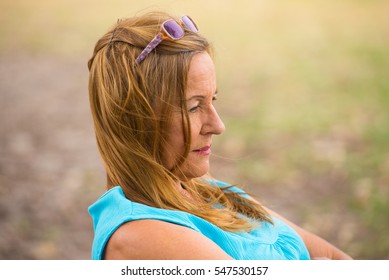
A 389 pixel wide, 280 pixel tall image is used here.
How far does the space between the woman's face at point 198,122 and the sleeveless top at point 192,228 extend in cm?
15

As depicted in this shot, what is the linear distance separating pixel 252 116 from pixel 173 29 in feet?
10.1

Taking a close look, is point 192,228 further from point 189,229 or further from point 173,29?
point 173,29

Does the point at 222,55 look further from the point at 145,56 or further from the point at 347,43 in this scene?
the point at 145,56

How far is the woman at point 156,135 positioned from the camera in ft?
4.52

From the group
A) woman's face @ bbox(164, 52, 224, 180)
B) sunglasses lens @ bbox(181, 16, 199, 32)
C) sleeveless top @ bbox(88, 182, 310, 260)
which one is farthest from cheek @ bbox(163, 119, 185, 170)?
sunglasses lens @ bbox(181, 16, 199, 32)

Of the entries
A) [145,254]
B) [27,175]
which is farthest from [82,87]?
[145,254]

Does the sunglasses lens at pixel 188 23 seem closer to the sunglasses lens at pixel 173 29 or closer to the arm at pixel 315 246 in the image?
the sunglasses lens at pixel 173 29

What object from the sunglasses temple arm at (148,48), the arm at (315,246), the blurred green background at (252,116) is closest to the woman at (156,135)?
the sunglasses temple arm at (148,48)

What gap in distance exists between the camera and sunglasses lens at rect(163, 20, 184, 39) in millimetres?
1459

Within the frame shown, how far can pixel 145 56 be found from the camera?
1.43m

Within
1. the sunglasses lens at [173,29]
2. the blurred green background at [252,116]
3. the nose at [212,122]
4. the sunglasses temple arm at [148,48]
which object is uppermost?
the sunglasses lens at [173,29]

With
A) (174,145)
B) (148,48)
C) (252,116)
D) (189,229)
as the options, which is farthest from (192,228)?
(252,116)

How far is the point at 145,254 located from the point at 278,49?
483cm

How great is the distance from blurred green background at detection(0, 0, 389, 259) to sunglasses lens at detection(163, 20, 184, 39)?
16 cm
